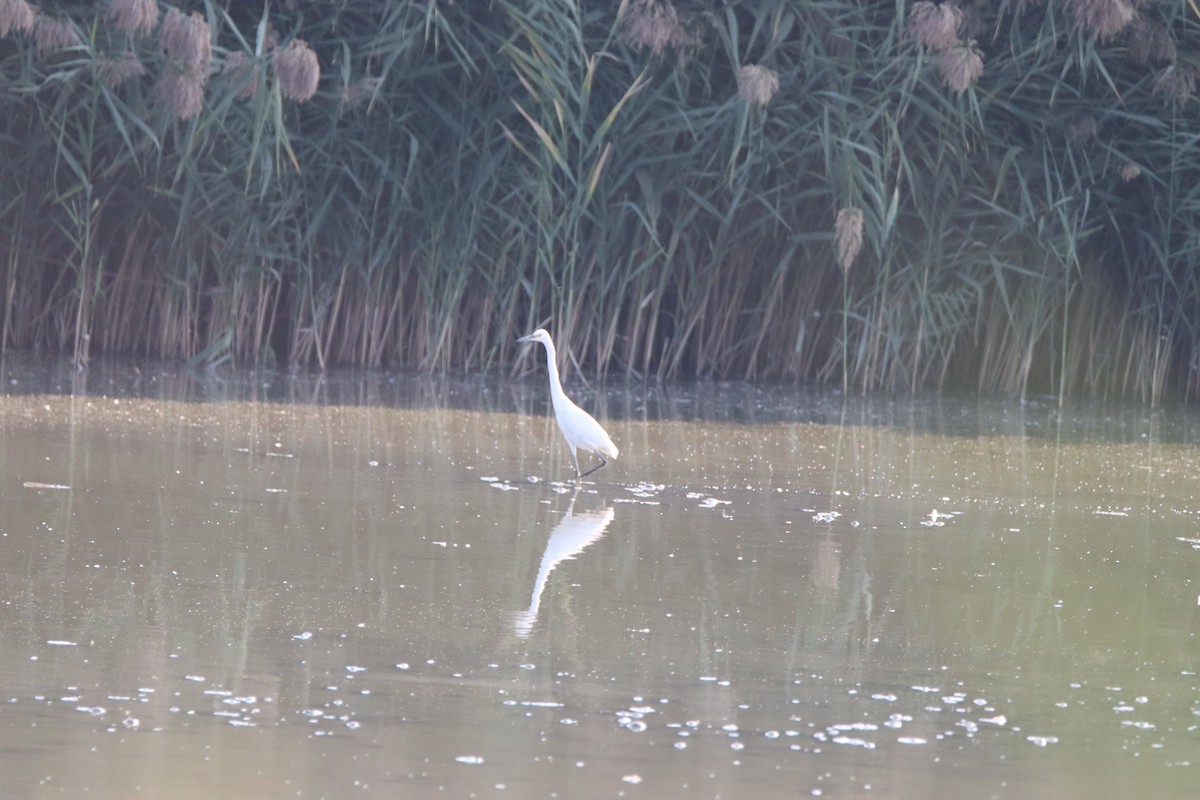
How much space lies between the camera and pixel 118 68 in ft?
30.3

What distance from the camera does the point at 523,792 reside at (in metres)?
2.98

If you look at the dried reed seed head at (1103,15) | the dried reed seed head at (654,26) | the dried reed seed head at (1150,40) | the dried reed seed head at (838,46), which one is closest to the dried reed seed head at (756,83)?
the dried reed seed head at (654,26)

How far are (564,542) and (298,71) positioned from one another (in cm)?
464

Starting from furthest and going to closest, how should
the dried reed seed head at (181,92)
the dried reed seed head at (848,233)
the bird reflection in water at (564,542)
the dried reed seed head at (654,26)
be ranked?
the dried reed seed head at (848,233), the dried reed seed head at (654,26), the dried reed seed head at (181,92), the bird reflection in water at (564,542)

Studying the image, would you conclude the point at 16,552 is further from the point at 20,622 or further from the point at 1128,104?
the point at 1128,104

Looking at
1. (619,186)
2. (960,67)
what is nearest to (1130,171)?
(960,67)

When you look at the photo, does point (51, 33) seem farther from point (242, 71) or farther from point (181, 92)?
point (242, 71)

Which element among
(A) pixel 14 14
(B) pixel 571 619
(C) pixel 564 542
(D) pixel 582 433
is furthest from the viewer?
(A) pixel 14 14

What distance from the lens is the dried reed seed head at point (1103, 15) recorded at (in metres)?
9.79

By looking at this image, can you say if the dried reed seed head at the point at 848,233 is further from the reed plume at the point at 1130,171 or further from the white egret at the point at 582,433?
the white egret at the point at 582,433

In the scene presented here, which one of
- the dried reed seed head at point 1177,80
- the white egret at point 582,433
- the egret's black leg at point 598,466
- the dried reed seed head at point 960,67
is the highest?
the dried reed seed head at point 1177,80

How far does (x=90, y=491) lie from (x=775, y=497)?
8.42ft

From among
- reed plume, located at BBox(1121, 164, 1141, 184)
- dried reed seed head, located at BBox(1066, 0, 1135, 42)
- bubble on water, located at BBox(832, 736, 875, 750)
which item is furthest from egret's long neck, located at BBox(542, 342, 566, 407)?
reed plume, located at BBox(1121, 164, 1141, 184)

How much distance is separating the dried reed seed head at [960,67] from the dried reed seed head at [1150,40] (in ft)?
4.13
